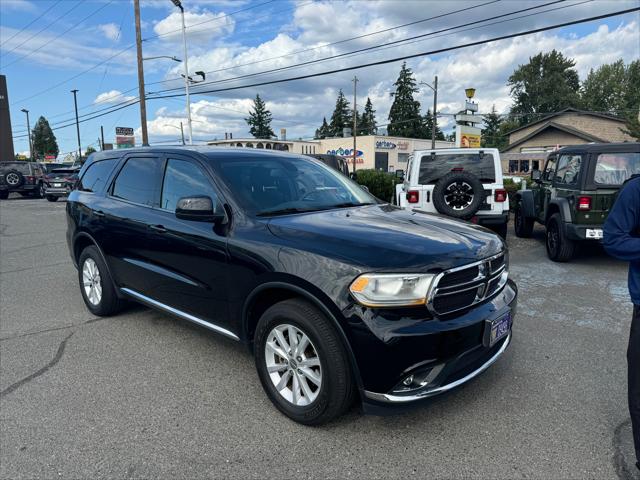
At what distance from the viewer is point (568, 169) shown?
7.54 metres

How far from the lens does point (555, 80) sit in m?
78.5

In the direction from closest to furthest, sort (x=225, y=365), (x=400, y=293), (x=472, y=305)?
(x=400, y=293) → (x=472, y=305) → (x=225, y=365)

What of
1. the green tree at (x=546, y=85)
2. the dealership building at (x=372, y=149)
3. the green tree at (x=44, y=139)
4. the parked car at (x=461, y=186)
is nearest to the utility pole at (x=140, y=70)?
the parked car at (x=461, y=186)

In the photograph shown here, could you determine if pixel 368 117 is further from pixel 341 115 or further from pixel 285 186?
pixel 285 186

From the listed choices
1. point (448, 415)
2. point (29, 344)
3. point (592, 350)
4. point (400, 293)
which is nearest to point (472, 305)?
point (400, 293)

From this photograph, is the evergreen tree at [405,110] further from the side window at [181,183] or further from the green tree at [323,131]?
the side window at [181,183]

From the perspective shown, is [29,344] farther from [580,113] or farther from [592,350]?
[580,113]

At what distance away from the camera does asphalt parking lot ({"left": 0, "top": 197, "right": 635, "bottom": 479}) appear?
2531 millimetres

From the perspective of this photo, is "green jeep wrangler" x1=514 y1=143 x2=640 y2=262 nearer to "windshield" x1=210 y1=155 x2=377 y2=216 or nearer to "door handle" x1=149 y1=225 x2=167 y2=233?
"windshield" x1=210 y1=155 x2=377 y2=216

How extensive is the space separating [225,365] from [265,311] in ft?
3.38

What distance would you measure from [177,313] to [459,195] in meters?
5.87

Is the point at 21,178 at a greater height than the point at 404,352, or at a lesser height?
greater

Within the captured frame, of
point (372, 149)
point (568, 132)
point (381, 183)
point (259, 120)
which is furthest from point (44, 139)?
point (381, 183)

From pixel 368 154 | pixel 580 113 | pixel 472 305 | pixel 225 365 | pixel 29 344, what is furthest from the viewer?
pixel 368 154
